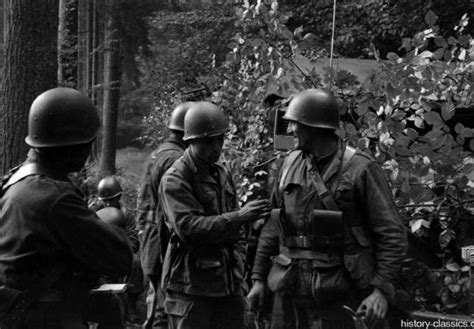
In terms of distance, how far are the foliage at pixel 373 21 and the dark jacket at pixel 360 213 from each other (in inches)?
402

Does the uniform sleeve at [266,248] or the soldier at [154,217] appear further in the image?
the soldier at [154,217]

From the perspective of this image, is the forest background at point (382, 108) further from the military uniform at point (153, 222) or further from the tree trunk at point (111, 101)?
the tree trunk at point (111, 101)

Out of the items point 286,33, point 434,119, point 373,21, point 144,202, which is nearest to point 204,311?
point 144,202

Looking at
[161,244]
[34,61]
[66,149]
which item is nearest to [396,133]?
[161,244]

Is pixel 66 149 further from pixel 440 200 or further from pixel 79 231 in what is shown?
pixel 440 200

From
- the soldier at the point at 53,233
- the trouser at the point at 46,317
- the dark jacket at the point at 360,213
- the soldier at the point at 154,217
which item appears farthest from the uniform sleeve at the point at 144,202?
the trouser at the point at 46,317

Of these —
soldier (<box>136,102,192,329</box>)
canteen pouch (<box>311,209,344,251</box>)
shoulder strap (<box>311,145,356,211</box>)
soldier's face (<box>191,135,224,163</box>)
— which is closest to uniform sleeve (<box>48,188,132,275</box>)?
canteen pouch (<box>311,209,344,251</box>)

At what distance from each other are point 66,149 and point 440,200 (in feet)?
12.6

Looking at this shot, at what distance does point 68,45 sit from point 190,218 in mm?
8785

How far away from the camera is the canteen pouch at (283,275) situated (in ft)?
17.5

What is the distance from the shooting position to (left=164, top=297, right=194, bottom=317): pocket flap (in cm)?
607

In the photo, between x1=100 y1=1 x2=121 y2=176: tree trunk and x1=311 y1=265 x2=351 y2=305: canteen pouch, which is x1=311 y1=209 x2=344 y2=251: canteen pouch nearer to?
x1=311 y1=265 x2=351 y2=305: canteen pouch

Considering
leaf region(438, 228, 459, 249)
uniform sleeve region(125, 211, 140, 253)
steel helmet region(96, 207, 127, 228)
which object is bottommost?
uniform sleeve region(125, 211, 140, 253)

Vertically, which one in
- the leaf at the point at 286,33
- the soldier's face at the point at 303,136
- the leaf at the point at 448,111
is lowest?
the soldier's face at the point at 303,136
